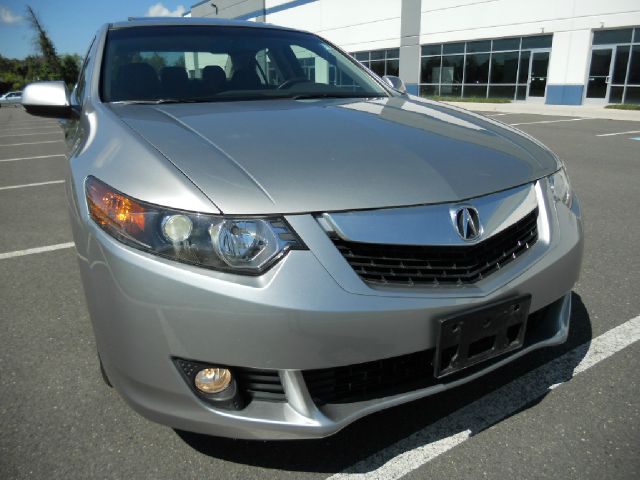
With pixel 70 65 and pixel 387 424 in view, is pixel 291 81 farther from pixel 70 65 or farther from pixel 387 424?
pixel 70 65

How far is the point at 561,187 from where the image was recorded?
198 centimetres

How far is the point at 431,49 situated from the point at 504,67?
4.28m

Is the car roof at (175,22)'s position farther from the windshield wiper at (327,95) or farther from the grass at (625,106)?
the grass at (625,106)

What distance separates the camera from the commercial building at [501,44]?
1802 centimetres

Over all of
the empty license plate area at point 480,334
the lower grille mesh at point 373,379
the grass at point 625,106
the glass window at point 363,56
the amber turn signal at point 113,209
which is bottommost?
the grass at point 625,106

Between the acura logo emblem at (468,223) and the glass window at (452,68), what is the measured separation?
23.9m

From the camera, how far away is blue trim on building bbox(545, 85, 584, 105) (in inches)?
752

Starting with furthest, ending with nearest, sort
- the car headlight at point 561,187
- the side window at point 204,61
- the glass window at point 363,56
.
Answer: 1. the glass window at point 363,56
2. the side window at point 204,61
3. the car headlight at point 561,187

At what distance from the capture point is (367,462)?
168 cm

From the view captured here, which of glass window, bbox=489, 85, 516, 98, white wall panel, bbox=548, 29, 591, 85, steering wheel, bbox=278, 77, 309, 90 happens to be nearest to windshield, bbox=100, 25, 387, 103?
steering wheel, bbox=278, 77, 309, 90

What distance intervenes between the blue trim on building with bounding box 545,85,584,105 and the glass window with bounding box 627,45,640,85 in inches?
63.6

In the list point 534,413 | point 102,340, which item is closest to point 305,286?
point 102,340

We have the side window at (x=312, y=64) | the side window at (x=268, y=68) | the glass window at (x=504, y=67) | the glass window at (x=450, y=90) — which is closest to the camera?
the side window at (x=268, y=68)

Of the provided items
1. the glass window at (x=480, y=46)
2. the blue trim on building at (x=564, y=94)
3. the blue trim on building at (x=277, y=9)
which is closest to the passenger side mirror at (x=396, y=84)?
the blue trim on building at (x=564, y=94)
